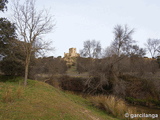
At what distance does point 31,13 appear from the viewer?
1128cm

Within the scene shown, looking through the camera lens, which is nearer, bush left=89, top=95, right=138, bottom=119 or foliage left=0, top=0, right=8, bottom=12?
bush left=89, top=95, right=138, bottom=119

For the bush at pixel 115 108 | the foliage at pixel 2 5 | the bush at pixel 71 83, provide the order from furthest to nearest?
the bush at pixel 71 83, the foliage at pixel 2 5, the bush at pixel 115 108

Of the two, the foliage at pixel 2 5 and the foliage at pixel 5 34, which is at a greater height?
the foliage at pixel 2 5

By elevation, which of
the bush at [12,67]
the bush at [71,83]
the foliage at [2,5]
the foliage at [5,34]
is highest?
the foliage at [2,5]

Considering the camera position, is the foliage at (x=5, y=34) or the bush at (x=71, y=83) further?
the bush at (x=71, y=83)

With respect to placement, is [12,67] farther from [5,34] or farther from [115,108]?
[115,108]

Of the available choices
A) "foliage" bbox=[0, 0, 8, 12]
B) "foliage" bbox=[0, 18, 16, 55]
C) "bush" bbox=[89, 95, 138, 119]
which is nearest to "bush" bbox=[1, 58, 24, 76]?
"foliage" bbox=[0, 18, 16, 55]

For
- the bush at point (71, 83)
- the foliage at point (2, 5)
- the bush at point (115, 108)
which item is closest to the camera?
the bush at point (115, 108)

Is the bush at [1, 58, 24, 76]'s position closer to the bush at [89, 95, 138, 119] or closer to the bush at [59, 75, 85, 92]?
the bush at [59, 75, 85, 92]

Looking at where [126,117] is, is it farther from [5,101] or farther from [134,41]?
[134,41]

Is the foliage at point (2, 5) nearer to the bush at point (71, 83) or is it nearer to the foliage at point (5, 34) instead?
the foliage at point (5, 34)

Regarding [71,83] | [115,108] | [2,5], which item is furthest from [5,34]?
[71,83]

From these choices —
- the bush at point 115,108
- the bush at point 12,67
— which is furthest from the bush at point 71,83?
the bush at point 115,108

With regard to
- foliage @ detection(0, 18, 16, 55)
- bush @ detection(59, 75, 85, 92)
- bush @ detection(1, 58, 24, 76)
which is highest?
foliage @ detection(0, 18, 16, 55)
